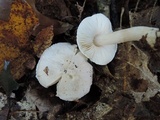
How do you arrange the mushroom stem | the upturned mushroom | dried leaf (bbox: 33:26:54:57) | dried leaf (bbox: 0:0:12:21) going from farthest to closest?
dried leaf (bbox: 33:26:54:57) < dried leaf (bbox: 0:0:12:21) < the upturned mushroom < the mushroom stem

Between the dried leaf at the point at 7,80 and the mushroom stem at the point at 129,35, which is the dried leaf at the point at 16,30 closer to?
the dried leaf at the point at 7,80

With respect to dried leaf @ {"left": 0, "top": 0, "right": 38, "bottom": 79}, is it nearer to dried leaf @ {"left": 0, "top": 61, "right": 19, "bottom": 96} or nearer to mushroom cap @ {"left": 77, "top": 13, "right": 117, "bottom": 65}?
dried leaf @ {"left": 0, "top": 61, "right": 19, "bottom": 96}

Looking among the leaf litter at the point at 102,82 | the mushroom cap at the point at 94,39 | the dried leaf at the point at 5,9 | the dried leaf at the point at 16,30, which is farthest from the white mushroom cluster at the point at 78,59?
the dried leaf at the point at 5,9

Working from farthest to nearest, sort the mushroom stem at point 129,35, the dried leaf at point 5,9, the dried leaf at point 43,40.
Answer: the dried leaf at point 43,40, the dried leaf at point 5,9, the mushroom stem at point 129,35

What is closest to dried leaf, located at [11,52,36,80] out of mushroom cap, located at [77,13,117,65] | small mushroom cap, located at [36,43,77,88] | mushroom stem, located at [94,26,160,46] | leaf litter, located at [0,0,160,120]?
leaf litter, located at [0,0,160,120]

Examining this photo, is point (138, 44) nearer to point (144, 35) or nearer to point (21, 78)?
point (144, 35)

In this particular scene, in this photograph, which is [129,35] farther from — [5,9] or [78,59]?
[5,9]

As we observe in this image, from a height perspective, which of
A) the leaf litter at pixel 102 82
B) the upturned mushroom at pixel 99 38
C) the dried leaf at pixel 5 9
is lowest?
the leaf litter at pixel 102 82
